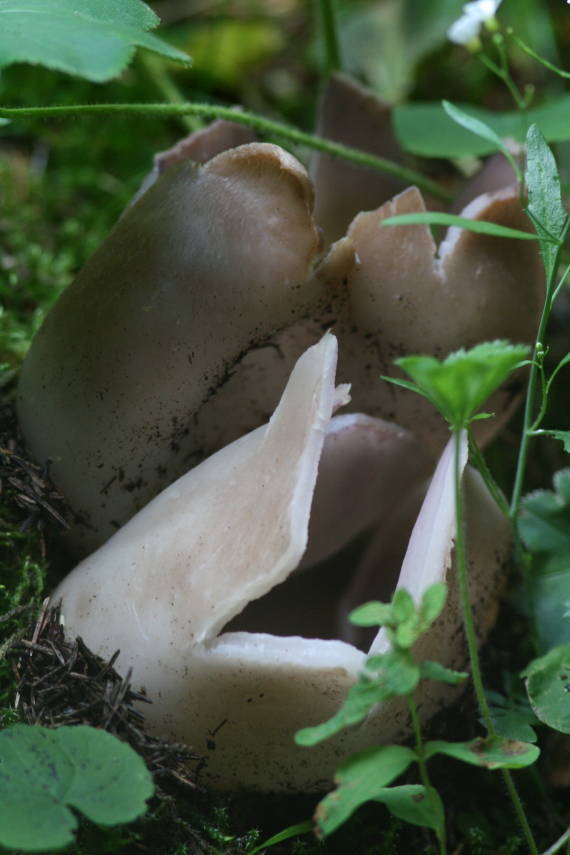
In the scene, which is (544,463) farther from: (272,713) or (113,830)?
(113,830)

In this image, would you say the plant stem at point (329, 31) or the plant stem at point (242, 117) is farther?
the plant stem at point (329, 31)

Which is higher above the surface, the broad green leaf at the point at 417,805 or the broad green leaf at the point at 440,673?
the broad green leaf at the point at 440,673

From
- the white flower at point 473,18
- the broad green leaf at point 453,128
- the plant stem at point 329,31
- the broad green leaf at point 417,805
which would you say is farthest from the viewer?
the plant stem at point 329,31

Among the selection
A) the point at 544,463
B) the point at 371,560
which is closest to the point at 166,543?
the point at 371,560

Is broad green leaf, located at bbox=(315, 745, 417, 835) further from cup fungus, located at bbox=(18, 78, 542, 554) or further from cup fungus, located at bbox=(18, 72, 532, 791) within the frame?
cup fungus, located at bbox=(18, 78, 542, 554)

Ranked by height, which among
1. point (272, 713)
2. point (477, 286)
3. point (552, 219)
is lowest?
point (272, 713)

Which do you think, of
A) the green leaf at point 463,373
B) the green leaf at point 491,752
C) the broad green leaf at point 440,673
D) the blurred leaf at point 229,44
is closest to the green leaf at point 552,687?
the green leaf at point 491,752

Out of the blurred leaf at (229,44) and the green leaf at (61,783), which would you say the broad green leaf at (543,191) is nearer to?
the green leaf at (61,783)
